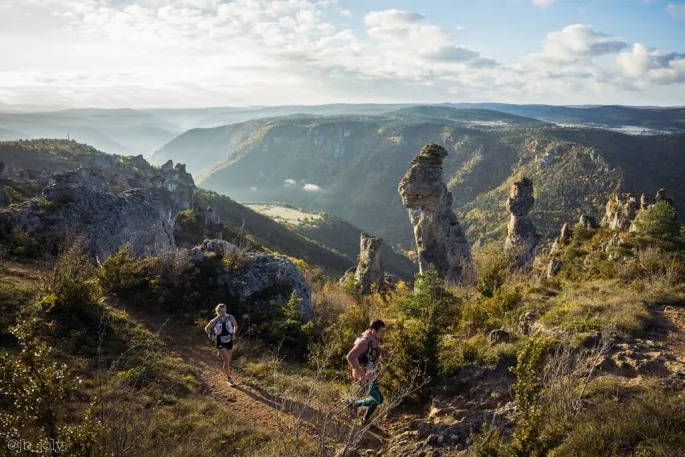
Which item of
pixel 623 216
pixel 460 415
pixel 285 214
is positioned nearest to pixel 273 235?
pixel 285 214

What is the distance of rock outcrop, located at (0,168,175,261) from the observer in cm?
1556

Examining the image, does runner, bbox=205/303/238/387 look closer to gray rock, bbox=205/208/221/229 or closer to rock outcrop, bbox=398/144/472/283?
rock outcrop, bbox=398/144/472/283

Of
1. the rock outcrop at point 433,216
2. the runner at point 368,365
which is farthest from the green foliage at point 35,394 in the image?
the rock outcrop at point 433,216

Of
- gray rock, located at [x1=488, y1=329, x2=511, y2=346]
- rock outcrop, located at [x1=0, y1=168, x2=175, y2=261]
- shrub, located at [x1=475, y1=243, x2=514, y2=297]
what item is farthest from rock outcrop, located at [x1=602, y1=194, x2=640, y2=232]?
rock outcrop, located at [x1=0, y1=168, x2=175, y2=261]

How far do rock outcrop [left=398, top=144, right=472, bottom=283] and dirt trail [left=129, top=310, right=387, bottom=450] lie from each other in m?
22.3

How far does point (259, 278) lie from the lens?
13.8 m

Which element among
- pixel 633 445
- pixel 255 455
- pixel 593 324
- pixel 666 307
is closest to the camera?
pixel 633 445

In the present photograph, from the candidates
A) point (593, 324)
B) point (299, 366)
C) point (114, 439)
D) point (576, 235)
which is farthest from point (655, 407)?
point (576, 235)

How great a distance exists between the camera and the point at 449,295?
500 inches

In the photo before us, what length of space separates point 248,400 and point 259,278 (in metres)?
5.98

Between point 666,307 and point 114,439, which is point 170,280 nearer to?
point 114,439

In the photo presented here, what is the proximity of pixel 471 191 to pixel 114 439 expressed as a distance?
17876cm

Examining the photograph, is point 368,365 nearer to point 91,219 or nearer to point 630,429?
point 630,429

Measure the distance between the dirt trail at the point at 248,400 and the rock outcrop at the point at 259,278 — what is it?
2356mm
